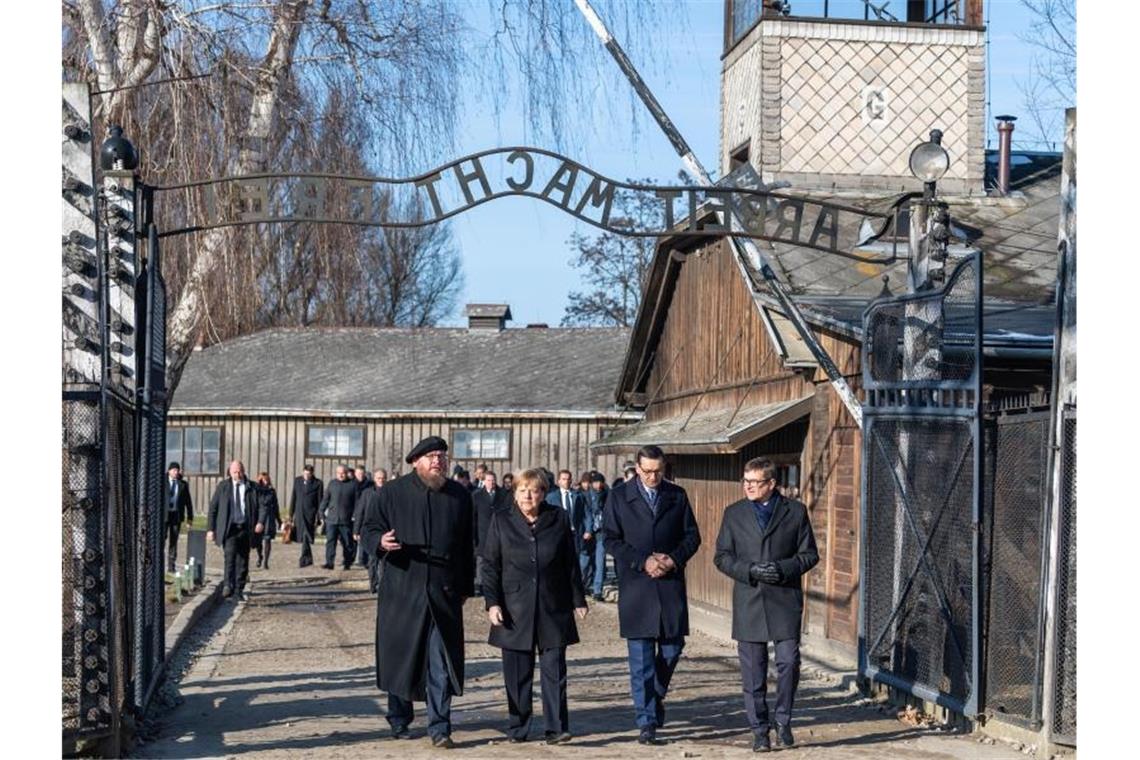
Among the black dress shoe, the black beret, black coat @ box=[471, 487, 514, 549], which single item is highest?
the black beret

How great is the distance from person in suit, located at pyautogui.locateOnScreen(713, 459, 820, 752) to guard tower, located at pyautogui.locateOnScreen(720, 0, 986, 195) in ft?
41.8

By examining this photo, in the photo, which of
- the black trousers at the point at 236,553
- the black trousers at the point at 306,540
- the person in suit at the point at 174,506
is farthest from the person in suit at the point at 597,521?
Result: the person in suit at the point at 174,506

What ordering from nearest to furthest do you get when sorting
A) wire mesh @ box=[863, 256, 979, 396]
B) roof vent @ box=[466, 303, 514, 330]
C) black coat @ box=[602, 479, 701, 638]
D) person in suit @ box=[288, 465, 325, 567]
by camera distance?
black coat @ box=[602, 479, 701, 638] < wire mesh @ box=[863, 256, 979, 396] < person in suit @ box=[288, 465, 325, 567] < roof vent @ box=[466, 303, 514, 330]

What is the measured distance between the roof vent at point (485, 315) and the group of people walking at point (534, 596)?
34444 millimetres

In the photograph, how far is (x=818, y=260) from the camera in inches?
802

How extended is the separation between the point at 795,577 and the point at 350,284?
22.1 ft

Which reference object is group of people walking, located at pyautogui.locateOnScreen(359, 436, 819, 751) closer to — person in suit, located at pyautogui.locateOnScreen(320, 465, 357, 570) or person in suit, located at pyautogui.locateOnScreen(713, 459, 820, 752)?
person in suit, located at pyautogui.locateOnScreen(713, 459, 820, 752)

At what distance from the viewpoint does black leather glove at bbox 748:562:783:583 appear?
11.4m

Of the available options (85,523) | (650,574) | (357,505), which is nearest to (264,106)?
(650,574)

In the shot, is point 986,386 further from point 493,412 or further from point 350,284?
point 493,412

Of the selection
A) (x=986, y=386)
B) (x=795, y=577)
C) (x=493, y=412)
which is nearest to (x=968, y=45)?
(x=986, y=386)

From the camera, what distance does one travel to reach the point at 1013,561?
462 inches

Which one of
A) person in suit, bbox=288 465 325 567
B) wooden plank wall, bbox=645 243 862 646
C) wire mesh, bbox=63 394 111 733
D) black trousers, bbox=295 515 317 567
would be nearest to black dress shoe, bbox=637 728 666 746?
wire mesh, bbox=63 394 111 733

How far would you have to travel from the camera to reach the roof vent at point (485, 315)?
152 ft
